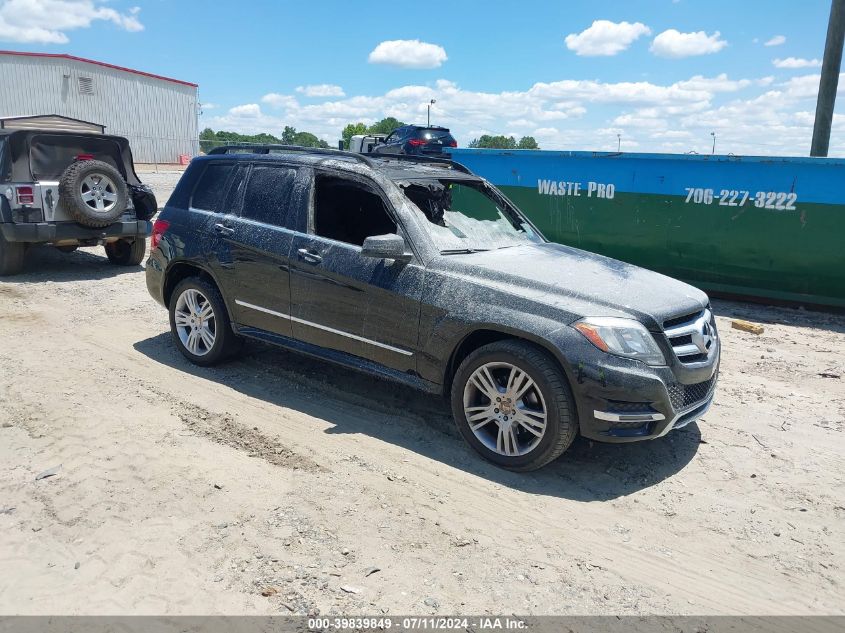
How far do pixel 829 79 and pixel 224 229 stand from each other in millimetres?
9005

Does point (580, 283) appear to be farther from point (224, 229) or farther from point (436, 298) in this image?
point (224, 229)

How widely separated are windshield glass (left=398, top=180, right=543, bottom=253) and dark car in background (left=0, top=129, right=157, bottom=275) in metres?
6.05

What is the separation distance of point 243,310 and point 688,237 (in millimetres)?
6400

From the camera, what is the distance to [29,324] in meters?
7.27

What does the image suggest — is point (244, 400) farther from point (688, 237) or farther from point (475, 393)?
point (688, 237)

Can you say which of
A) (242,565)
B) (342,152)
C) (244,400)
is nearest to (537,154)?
(342,152)

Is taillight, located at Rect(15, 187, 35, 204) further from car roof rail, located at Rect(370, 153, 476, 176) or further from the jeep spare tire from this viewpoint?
car roof rail, located at Rect(370, 153, 476, 176)

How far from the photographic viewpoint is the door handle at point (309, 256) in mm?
5016

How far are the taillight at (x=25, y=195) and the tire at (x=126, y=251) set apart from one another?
151 cm

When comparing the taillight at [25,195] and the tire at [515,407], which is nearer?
the tire at [515,407]

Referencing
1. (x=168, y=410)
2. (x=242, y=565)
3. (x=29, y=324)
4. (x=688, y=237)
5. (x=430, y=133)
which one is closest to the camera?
(x=242, y=565)

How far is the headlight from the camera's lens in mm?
3916

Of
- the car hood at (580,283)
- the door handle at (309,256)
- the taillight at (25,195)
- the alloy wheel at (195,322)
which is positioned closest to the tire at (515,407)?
the car hood at (580,283)

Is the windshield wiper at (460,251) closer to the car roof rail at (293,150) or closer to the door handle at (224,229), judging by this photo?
the car roof rail at (293,150)
